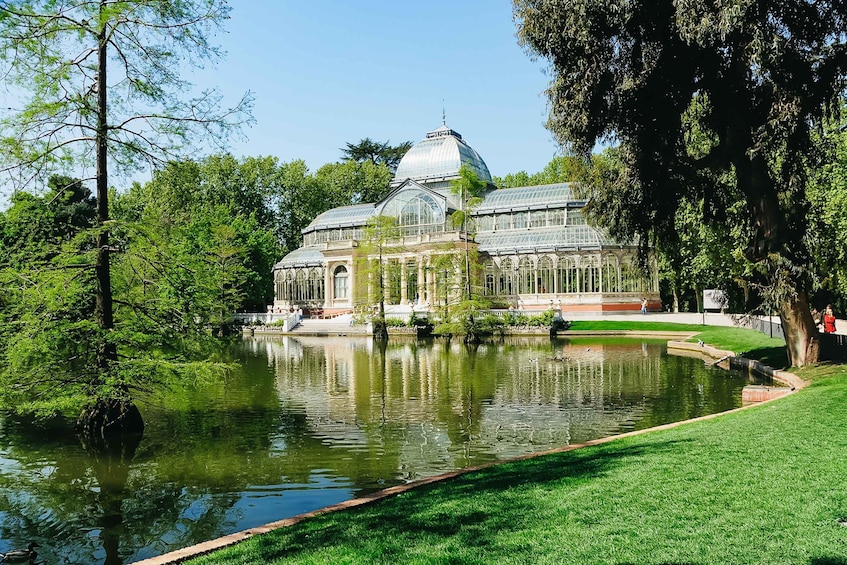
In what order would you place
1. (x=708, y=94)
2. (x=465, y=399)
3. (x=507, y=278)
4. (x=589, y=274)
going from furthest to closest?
(x=507, y=278), (x=589, y=274), (x=465, y=399), (x=708, y=94)

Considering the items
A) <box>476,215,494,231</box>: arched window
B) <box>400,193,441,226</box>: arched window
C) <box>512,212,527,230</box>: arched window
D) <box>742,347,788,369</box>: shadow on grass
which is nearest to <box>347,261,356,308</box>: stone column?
<box>400,193,441,226</box>: arched window

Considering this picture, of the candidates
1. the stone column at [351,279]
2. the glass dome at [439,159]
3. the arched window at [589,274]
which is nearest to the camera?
the arched window at [589,274]

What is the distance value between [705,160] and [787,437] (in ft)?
29.4

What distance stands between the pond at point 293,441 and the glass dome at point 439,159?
1606 inches

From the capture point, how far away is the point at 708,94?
15.2 meters

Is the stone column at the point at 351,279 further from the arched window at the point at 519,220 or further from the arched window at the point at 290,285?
the arched window at the point at 519,220

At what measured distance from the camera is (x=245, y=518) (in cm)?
762

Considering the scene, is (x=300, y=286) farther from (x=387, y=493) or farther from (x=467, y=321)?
(x=387, y=493)

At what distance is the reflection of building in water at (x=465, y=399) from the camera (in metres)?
11.1

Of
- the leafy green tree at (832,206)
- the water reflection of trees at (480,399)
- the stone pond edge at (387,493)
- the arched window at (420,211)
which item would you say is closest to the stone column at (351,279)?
the arched window at (420,211)

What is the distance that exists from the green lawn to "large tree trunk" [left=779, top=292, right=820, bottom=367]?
7.77 metres

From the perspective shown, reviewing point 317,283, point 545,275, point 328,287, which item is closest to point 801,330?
point 545,275

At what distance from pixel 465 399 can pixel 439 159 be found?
4790cm

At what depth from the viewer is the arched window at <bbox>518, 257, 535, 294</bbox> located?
5059 cm
